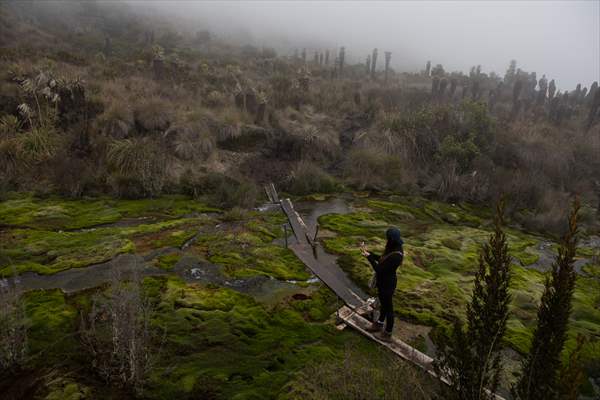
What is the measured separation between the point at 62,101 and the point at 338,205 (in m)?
14.5

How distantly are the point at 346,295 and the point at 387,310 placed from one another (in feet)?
7.06

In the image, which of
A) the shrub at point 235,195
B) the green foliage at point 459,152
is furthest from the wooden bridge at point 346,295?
the green foliage at point 459,152

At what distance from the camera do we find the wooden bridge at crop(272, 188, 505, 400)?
673 centimetres

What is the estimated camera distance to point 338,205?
58.7 feet

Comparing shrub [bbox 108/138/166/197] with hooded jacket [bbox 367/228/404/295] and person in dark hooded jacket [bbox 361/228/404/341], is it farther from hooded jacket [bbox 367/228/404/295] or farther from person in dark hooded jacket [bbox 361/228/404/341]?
hooded jacket [bbox 367/228/404/295]

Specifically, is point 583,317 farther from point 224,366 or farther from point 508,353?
point 224,366

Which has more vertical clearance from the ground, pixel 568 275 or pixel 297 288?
pixel 568 275

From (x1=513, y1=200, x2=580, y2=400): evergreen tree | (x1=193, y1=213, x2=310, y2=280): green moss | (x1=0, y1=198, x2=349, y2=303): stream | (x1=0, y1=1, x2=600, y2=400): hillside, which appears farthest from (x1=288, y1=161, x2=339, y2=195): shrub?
(x1=513, y1=200, x2=580, y2=400): evergreen tree

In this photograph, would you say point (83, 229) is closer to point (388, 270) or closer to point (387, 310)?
point (387, 310)

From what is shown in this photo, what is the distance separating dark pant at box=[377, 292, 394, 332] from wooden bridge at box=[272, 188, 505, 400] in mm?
310

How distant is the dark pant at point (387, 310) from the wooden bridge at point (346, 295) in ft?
1.02

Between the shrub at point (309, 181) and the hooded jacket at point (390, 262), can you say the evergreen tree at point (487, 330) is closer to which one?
the hooded jacket at point (390, 262)

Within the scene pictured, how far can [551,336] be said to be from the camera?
412 cm

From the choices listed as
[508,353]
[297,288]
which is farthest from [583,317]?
[297,288]
